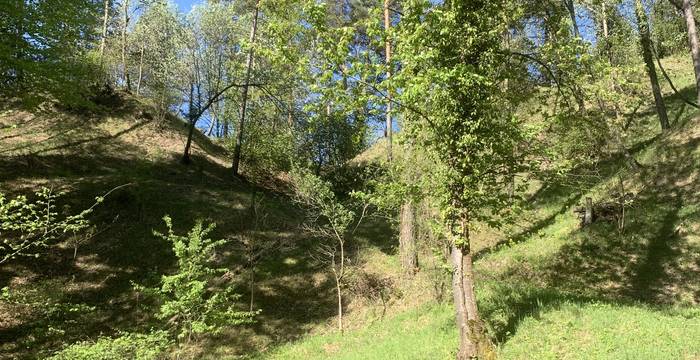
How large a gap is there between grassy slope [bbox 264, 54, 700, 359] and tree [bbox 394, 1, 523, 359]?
0.99m

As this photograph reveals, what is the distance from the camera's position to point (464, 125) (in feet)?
26.0

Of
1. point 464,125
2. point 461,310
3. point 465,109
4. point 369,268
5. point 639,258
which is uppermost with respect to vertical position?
point 465,109

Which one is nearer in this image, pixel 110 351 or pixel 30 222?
pixel 30 222

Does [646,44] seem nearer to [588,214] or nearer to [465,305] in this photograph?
[588,214]

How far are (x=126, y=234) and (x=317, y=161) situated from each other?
40.2ft

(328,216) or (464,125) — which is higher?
(464,125)

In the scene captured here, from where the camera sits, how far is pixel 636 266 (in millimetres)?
14359

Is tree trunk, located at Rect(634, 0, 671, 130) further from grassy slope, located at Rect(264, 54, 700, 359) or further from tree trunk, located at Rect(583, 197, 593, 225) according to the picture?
tree trunk, located at Rect(583, 197, 593, 225)

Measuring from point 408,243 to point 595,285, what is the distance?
6630 millimetres

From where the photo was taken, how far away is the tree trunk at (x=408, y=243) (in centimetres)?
1764

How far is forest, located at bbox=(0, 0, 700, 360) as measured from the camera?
785 centimetres

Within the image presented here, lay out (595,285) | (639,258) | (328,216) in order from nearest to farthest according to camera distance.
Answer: (595,285)
(639,258)
(328,216)

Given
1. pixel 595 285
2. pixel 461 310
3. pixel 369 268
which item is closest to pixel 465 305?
pixel 461 310

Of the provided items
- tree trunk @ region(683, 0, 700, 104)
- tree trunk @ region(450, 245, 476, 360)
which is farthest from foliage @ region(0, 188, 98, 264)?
tree trunk @ region(683, 0, 700, 104)
